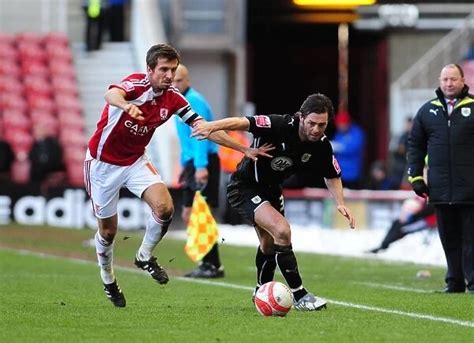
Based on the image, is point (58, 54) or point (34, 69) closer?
point (34, 69)

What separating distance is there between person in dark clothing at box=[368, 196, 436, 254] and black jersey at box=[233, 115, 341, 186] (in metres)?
8.25

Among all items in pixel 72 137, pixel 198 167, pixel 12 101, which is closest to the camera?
pixel 198 167

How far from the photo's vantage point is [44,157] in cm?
2702

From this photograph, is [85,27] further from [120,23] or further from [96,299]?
[96,299]

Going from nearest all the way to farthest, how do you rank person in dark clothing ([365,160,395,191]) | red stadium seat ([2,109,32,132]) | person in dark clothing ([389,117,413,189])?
person in dark clothing ([389,117,413,189]), person in dark clothing ([365,160,395,191]), red stadium seat ([2,109,32,132])

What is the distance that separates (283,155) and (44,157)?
621 inches

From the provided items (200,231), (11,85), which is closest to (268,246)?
(200,231)

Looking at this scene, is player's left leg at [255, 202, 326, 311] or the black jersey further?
player's left leg at [255, 202, 326, 311]

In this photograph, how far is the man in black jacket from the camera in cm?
1393

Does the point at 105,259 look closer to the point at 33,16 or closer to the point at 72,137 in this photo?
the point at 72,137

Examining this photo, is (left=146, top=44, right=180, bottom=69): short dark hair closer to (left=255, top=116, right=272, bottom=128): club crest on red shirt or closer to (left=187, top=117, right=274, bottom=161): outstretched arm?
(left=187, top=117, right=274, bottom=161): outstretched arm

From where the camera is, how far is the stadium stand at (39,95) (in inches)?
1144

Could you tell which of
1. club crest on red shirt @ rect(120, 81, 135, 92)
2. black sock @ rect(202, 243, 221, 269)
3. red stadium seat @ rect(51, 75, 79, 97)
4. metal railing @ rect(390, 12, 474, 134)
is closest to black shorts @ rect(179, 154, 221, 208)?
black sock @ rect(202, 243, 221, 269)

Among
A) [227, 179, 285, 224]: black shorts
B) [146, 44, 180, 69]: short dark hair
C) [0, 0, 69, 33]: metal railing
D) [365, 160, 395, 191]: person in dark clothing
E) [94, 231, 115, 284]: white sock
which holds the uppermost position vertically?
[0, 0, 69, 33]: metal railing
